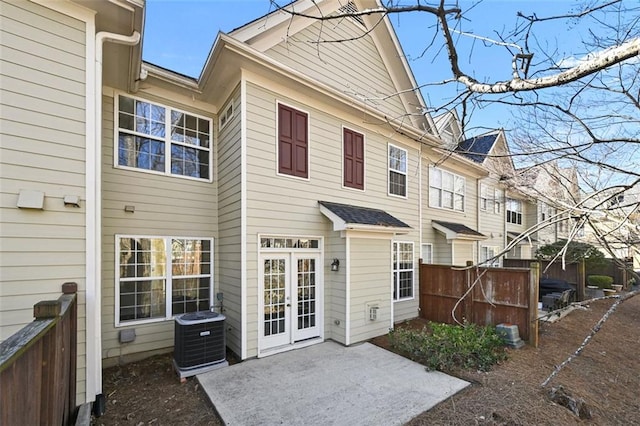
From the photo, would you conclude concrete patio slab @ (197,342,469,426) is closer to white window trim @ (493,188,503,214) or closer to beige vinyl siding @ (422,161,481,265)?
beige vinyl siding @ (422,161,481,265)

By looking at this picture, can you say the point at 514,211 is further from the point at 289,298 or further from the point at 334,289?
the point at 289,298

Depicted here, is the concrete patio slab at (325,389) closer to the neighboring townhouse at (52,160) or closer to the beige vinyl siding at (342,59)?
the neighboring townhouse at (52,160)

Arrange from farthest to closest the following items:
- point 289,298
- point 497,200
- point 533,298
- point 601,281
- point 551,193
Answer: point 497,200, point 601,281, point 551,193, point 533,298, point 289,298

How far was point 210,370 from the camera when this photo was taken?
208 inches

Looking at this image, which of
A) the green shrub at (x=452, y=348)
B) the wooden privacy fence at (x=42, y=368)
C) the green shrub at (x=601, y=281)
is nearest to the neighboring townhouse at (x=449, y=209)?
the green shrub at (x=452, y=348)

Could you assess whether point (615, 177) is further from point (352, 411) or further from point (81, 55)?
point (81, 55)

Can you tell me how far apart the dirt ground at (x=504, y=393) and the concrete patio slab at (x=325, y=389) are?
24 centimetres

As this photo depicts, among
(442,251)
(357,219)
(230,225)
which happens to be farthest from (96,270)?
(442,251)

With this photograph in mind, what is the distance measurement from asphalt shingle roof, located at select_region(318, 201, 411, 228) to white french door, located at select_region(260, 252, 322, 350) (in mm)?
1178

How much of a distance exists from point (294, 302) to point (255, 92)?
4.47 m

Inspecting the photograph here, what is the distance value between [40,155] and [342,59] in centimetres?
670

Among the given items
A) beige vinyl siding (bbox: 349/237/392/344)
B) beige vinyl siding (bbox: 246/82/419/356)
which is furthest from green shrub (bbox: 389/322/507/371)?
beige vinyl siding (bbox: 246/82/419/356)

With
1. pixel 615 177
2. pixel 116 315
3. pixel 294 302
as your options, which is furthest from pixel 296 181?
pixel 615 177

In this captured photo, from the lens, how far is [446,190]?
11.8 m
